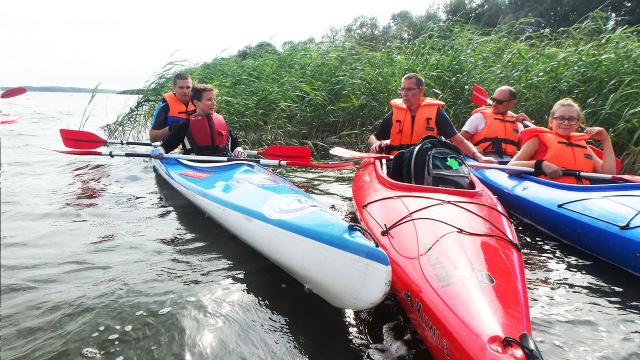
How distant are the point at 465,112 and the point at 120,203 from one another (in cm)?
488

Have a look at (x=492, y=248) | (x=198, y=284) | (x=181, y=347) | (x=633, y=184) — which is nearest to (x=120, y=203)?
(x=198, y=284)

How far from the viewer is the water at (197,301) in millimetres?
2156

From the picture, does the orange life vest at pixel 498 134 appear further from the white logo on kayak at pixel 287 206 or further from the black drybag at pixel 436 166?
the white logo on kayak at pixel 287 206

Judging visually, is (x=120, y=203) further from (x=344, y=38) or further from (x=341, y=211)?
(x=344, y=38)

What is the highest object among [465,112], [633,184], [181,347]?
[465,112]

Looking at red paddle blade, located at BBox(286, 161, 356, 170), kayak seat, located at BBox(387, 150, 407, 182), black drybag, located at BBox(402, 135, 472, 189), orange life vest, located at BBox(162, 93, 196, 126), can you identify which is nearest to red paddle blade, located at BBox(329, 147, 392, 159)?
red paddle blade, located at BBox(286, 161, 356, 170)

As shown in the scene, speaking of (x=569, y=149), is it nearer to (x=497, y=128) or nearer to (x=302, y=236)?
(x=497, y=128)

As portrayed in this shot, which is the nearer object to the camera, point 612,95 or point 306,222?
point 306,222

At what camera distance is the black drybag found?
328 centimetres

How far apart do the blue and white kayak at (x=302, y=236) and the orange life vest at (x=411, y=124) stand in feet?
4.85

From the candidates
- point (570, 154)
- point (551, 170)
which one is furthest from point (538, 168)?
point (570, 154)

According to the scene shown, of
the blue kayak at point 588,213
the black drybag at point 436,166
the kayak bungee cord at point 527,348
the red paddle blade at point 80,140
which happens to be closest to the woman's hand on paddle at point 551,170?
the blue kayak at point 588,213

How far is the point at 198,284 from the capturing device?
9.07ft

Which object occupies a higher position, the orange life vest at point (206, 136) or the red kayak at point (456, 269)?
the orange life vest at point (206, 136)
